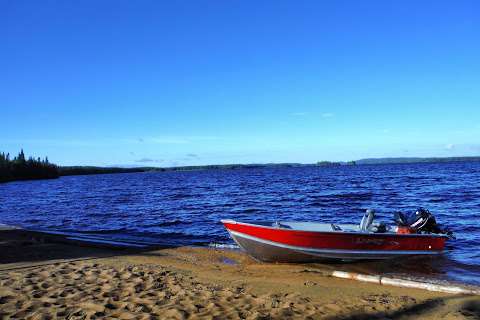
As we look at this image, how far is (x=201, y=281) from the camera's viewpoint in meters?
9.81

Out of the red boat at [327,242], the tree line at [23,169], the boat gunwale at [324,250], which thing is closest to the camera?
the red boat at [327,242]

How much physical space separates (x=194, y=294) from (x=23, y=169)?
436 feet

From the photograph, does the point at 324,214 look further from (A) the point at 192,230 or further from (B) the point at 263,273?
(B) the point at 263,273

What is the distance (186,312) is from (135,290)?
1841mm

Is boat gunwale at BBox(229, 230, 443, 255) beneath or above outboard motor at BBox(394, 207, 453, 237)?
beneath

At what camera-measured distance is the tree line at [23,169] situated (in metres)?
119

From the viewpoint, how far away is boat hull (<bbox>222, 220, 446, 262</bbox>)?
12.5 m

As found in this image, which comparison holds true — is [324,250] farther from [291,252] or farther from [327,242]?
[291,252]

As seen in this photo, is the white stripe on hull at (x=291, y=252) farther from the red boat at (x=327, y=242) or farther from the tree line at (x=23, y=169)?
the tree line at (x=23, y=169)

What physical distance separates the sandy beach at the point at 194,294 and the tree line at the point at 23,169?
394 ft

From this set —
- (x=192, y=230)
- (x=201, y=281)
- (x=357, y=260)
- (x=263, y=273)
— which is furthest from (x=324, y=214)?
(x=201, y=281)

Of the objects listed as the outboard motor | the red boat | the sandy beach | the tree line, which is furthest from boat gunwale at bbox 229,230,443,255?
the tree line

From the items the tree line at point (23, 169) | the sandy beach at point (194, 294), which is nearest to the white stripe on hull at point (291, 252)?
the sandy beach at point (194, 294)

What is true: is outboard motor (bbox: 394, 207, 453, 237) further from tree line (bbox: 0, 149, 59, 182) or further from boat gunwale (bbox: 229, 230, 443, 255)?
tree line (bbox: 0, 149, 59, 182)
